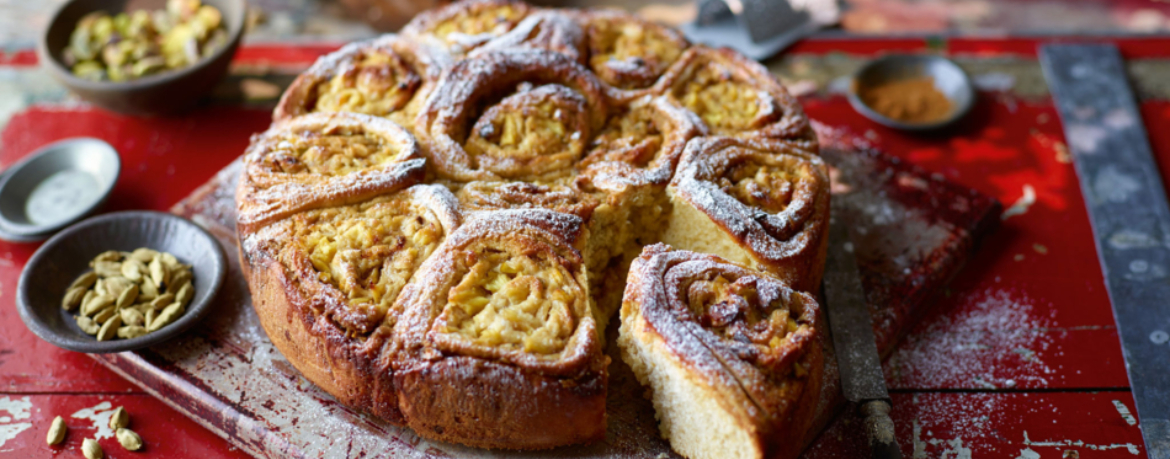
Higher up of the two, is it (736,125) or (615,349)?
(736,125)

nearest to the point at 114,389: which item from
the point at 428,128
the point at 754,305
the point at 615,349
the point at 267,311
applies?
the point at 267,311

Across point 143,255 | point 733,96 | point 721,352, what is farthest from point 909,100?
point 143,255

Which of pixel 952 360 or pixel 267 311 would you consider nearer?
Answer: pixel 267 311

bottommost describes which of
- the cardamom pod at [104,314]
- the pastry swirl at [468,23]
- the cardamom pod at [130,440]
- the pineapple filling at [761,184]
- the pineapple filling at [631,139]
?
the cardamom pod at [130,440]

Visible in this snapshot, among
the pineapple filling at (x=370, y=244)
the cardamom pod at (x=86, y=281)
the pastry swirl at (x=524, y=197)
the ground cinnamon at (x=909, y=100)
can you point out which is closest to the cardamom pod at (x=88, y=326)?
the cardamom pod at (x=86, y=281)

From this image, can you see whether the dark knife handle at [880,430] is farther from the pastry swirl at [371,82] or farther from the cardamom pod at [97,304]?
the cardamom pod at [97,304]

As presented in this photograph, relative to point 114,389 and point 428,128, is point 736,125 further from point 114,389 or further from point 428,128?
point 114,389
